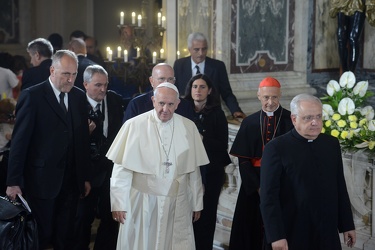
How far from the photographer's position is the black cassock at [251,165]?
638 centimetres

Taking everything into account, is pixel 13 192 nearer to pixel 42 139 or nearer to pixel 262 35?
pixel 42 139

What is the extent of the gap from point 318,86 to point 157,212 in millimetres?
5382

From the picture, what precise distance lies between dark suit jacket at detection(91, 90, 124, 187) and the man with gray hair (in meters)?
1.91

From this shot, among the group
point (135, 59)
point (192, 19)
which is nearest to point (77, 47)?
point (135, 59)

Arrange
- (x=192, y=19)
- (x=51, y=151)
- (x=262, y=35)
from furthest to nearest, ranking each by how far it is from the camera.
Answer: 1. (x=262, y=35)
2. (x=192, y=19)
3. (x=51, y=151)

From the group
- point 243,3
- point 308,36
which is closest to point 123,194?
point 243,3

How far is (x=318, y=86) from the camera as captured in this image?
10867mm

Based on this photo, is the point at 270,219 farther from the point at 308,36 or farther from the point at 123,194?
the point at 308,36

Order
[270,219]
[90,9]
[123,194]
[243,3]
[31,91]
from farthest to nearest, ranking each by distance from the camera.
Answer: [90,9], [243,3], [31,91], [123,194], [270,219]

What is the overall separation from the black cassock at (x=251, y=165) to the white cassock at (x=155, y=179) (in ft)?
1.73

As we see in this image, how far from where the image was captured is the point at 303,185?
5223 millimetres

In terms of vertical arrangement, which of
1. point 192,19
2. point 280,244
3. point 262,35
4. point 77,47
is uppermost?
point 192,19

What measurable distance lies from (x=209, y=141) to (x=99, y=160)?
2.82 feet

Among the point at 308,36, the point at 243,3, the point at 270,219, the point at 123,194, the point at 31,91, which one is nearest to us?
the point at 270,219
